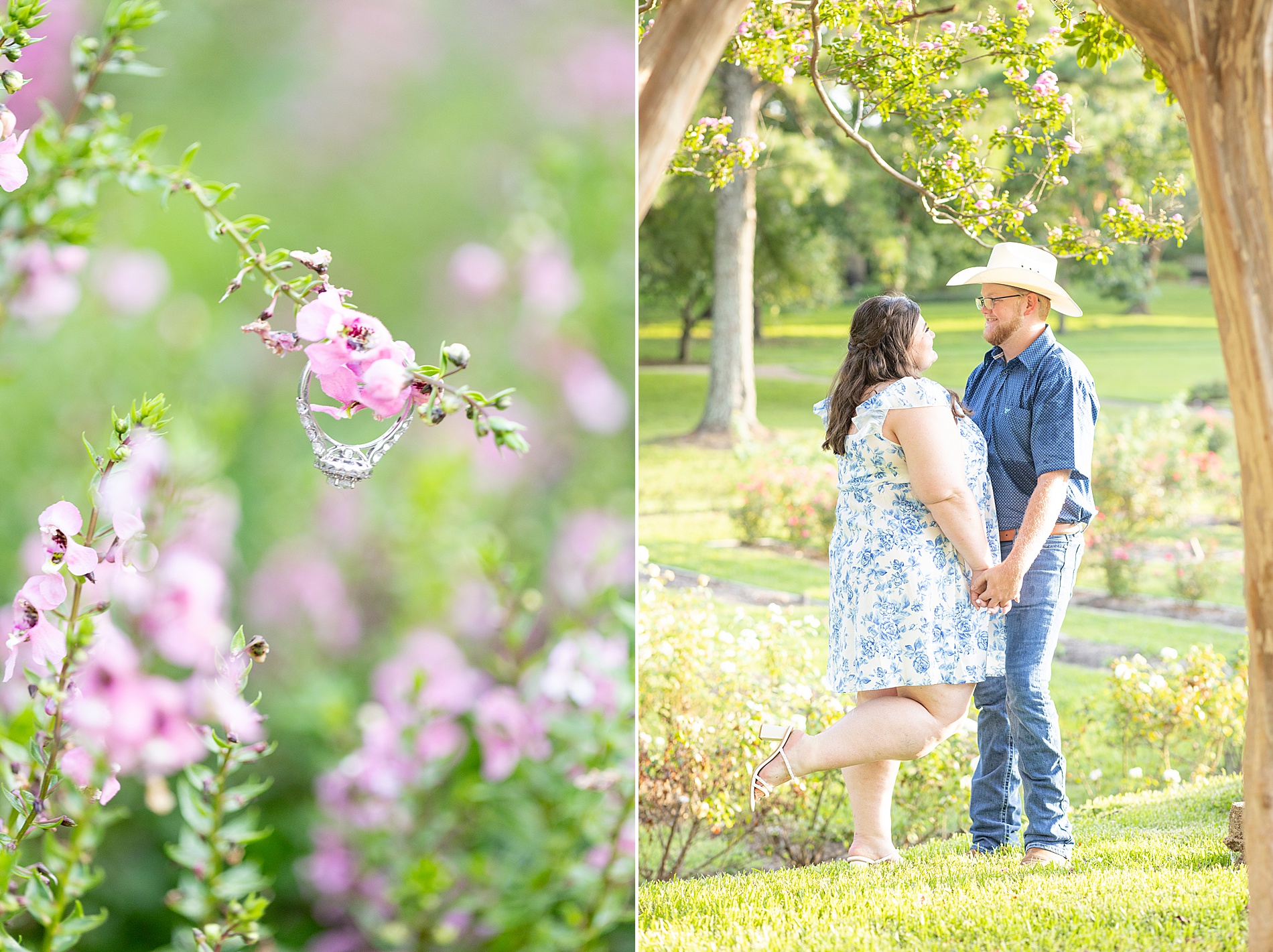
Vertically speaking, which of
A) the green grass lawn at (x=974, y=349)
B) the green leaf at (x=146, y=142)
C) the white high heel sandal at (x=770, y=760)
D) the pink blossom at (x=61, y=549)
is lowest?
the white high heel sandal at (x=770, y=760)

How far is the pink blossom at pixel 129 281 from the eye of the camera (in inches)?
75.2

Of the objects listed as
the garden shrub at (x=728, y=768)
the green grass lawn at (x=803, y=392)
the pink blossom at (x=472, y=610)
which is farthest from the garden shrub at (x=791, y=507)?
the pink blossom at (x=472, y=610)

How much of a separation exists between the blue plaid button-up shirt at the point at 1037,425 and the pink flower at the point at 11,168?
1.56 meters

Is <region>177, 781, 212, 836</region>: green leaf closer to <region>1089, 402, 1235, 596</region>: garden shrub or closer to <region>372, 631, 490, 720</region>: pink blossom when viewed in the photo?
<region>372, 631, 490, 720</region>: pink blossom

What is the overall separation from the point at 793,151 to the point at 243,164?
538cm

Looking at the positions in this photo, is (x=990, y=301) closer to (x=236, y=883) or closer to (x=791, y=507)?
(x=236, y=883)

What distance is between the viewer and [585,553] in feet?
6.48

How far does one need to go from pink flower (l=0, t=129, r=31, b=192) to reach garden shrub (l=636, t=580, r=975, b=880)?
68.6 inches

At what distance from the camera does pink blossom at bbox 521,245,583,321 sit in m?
2.25

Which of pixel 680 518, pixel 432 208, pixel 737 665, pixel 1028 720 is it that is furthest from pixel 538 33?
pixel 680 518

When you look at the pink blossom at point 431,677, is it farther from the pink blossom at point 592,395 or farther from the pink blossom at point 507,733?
the pink blossom at point 592,395

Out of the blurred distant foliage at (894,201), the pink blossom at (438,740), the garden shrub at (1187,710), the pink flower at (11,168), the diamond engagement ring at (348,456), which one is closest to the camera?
the pink flower at (11,168)

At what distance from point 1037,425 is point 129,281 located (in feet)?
5.45

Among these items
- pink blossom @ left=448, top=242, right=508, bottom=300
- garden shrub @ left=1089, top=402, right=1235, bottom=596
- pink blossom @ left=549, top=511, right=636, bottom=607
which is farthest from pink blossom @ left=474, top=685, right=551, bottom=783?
garden shrub @ left=1089, top=402, right=1235, bottom=596
